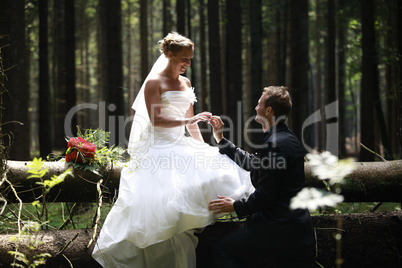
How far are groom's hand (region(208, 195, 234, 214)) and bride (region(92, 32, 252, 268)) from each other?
8cm

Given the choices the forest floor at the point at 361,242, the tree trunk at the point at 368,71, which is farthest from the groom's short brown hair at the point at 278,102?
the tree trunk at the point at 368,71

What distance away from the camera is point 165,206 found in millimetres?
3793

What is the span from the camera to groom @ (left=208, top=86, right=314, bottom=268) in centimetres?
351

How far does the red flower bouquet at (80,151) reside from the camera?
4.54 m

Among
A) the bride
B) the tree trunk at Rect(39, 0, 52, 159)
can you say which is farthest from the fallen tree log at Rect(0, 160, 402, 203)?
the tree trunk at Rect(39, 0, 52, 159)

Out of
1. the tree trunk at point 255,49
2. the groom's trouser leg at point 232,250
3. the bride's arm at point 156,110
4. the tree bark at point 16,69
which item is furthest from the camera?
the tree trunk at point 255,49

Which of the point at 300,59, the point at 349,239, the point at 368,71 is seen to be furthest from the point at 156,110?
the point at 368,71

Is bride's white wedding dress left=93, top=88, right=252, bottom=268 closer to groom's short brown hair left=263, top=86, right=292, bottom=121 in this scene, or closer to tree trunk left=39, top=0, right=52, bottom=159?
groom's short brown hair left=263, top=86, right=292, bottom=121

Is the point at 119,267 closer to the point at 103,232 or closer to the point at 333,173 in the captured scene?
the point at 103,232

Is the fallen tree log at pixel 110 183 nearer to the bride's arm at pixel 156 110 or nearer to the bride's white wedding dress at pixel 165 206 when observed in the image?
the bride's white wedding dress at pixel 165 206

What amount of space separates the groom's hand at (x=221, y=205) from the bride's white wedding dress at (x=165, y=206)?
7 centimetres

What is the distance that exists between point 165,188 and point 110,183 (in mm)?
998

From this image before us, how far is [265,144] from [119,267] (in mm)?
1831

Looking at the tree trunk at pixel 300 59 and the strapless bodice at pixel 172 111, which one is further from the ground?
the tree trunk at pixel 300 59
